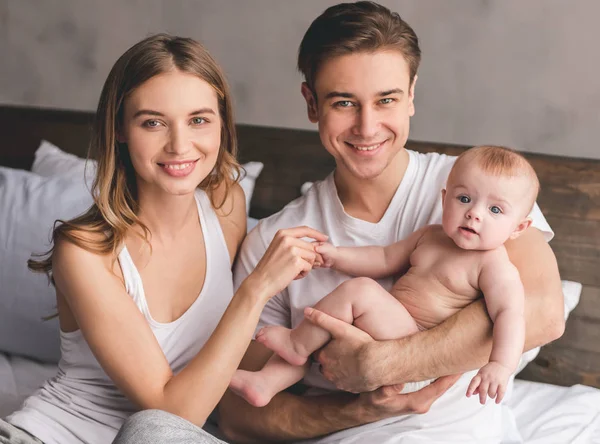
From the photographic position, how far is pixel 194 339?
6.66 feet

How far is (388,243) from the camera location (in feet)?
6.76

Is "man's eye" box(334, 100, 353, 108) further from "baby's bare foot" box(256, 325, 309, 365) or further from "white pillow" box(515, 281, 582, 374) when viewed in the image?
"white pillow" box(515, 281, 582, 374)

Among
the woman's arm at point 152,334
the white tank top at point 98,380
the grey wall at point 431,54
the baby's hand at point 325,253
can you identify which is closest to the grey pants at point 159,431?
the woman's arm at point 152,334

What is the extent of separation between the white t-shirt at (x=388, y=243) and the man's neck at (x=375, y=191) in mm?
21

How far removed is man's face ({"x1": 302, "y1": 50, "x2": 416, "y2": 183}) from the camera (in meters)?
1.93

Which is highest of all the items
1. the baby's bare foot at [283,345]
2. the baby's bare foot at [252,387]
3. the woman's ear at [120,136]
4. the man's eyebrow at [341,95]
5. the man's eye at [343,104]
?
the man's eyebrow at [341,95]

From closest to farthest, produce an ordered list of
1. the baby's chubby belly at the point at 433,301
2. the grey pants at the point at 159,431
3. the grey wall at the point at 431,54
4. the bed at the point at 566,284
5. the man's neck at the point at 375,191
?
the grey pants at the point at 159,431 → the baby's chubby belly at the point at 433,301 → the man's neck at the point at 375,191 → the bed at the point at 566,284 → the grey wall at the point at 431,54

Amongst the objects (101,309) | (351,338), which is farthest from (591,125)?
(101,309)

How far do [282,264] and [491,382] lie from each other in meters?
0.54

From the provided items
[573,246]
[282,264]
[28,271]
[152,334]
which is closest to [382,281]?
[282,264]

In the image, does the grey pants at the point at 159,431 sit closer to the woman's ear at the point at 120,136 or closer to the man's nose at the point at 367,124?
the woman's ear at the point at 120,136

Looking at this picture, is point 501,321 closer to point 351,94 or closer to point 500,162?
point 500,162

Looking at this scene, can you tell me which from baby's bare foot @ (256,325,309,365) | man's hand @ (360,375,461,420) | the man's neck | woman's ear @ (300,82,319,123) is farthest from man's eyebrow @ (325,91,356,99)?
man's hand @ (360,375,461,420)

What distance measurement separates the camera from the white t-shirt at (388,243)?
1907mm
